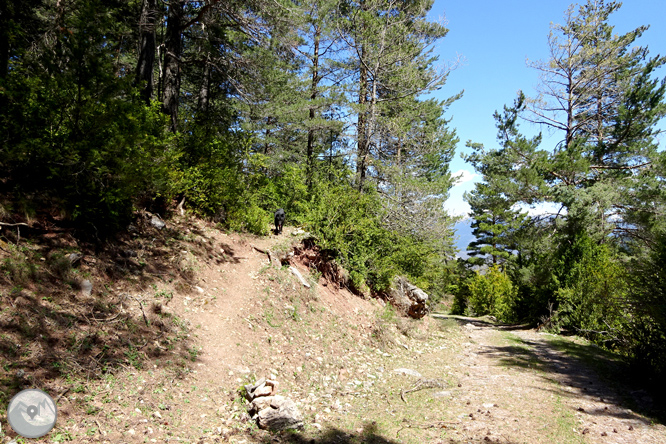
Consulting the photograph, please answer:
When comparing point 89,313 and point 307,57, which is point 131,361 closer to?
point 89,313

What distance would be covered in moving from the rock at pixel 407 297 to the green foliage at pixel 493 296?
11.6 m

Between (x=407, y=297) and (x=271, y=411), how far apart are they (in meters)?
8.87

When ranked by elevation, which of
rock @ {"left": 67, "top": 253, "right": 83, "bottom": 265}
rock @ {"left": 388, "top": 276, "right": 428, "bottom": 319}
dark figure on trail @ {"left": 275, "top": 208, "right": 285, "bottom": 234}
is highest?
dark figure on trail @ {"left": 275, "top": 208, "right": 285, "bottom": 234}

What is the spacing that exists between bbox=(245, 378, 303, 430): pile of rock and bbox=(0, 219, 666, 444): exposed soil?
0.11 m

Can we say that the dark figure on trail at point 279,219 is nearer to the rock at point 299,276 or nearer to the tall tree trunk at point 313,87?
the rock at point 299,276

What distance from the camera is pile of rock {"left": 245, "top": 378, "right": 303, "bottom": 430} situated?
4.06m

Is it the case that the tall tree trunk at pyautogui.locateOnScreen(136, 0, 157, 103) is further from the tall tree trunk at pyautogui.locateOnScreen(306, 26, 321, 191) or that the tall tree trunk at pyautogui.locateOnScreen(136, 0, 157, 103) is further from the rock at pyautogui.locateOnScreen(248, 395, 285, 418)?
the tall tree trunk at pyautogui.locateOnScreen(306, 26, 321, 191)

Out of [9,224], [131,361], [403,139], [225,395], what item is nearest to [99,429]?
[131,361]

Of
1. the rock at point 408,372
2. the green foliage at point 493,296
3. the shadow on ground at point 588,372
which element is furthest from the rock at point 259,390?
the green foliage at point 493,296

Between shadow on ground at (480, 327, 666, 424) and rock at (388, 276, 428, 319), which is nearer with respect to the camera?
shadow on ground at (480, 327, 666, 424)

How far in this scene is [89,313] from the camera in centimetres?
432

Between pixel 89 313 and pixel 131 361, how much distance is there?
0.83m

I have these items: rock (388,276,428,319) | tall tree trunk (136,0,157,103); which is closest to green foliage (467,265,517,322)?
rock (388,276,428,319)

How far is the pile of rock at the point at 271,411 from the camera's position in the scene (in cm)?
406
